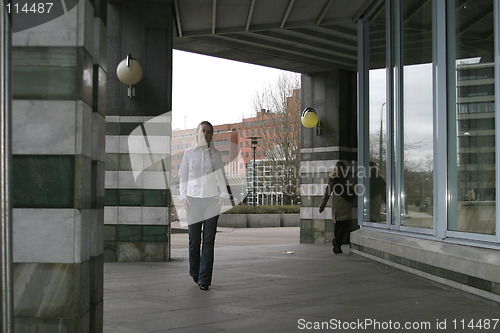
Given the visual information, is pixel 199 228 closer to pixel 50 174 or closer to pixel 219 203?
pixel 219 203

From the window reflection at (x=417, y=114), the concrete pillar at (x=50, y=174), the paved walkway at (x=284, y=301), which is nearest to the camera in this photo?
the concrete pillar at (x=50, y=174)

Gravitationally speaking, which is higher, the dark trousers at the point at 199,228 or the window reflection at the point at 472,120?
the window reflection at the point at 472,120

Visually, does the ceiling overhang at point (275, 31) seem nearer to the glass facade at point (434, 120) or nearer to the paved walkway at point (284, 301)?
the glass facade at point (434, 120)

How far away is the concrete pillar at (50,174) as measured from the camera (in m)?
3.29

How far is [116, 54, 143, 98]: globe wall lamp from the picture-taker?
32.5 ft

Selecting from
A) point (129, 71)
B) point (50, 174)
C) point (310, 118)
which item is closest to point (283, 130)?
point (310, 118)

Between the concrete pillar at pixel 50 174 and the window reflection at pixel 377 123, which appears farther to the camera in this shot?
the window reflection at pixel 377 123

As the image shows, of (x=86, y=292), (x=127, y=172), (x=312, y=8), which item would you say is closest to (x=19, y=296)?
(x=86, y=292)

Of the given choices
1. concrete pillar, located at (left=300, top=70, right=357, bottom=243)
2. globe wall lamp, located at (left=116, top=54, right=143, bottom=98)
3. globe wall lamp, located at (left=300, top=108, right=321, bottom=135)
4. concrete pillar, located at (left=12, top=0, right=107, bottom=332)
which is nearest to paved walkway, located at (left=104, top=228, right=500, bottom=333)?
concrete pillar, located at (left=12, top=0, right=107, bottom=332)

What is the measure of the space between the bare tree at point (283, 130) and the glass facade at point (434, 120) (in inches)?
1034

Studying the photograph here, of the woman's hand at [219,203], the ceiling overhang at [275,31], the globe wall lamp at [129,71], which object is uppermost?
the ceiling overhang at [275,31]

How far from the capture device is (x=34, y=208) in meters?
3.30

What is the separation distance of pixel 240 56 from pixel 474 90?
28.7 feet

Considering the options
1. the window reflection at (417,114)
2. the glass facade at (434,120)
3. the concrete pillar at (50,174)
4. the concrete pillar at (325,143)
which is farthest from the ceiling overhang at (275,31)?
the concrete pillar at (50,174)
